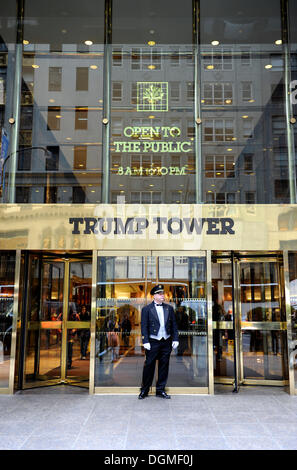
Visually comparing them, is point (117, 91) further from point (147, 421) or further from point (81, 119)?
point (147, 421)

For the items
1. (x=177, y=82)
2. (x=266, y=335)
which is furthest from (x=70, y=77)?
(x=266, y=335)

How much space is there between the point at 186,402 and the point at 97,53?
6917 millimetres

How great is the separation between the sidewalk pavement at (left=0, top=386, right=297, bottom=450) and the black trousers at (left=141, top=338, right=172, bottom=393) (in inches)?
9.8

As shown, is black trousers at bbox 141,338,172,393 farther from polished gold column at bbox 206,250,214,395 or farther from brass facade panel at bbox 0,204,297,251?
brass facade panel at bbox 0,204,297,251

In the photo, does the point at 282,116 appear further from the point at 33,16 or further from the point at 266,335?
the point at 33,16

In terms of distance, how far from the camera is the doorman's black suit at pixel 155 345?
687 cm

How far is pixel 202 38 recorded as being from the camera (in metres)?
8.48

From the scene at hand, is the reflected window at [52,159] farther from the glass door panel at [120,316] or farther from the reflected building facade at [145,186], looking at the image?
the glass door panel at [120,316]

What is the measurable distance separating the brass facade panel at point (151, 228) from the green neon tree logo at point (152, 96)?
2.28 m

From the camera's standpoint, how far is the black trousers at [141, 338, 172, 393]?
6.86 m

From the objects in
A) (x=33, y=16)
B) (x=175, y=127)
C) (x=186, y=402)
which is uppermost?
(x=33, y=16)

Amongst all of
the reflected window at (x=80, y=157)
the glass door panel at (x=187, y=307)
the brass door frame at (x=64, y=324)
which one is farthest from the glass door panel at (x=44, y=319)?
the glass door panel at (x=187, y=307)

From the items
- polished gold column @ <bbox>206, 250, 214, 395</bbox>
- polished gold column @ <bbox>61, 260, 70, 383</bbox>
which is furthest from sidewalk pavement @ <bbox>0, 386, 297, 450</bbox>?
polished gold column @ <bbox>61, 260, 70, 383</bbox>

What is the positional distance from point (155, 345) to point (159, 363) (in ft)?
1.11
